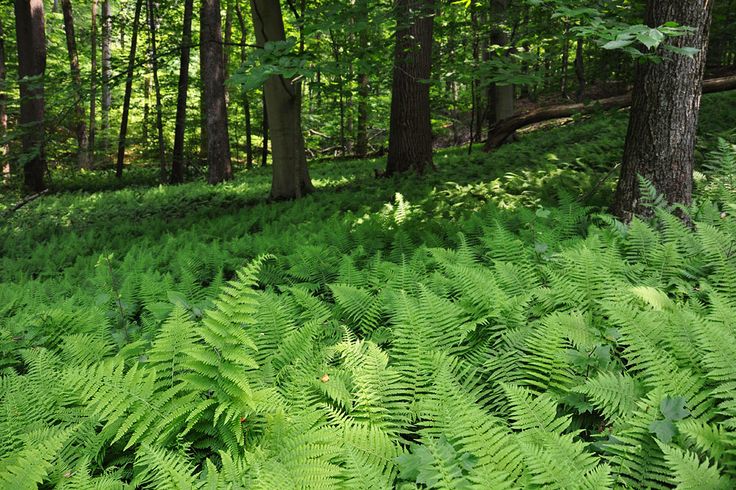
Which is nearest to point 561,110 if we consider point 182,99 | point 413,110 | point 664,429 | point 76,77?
point 413,110

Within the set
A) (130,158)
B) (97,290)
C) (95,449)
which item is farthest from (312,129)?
(95,449)

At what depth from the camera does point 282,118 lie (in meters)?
8.77

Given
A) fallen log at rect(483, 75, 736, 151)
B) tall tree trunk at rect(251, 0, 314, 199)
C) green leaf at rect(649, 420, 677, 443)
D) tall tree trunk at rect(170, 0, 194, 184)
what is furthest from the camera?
tall tree trunk at rect(170, 0, 194, 184)

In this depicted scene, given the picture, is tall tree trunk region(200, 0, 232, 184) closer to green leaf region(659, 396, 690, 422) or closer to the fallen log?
the fallen log

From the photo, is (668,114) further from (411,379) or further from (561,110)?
(561,110)

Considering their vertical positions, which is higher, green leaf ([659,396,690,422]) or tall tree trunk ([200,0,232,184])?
tall tree trunk ([200,0,232,184])

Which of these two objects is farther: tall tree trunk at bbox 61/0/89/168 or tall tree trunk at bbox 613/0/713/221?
tall tree trunk at bbox 61/0/89/168

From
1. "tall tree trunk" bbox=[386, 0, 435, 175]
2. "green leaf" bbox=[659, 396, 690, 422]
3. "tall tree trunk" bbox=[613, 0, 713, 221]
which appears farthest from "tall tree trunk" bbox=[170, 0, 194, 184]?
"green leaf" bbox=[659, 396, 690, 422]

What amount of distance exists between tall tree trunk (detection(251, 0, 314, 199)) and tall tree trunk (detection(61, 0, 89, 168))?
295 centimetres

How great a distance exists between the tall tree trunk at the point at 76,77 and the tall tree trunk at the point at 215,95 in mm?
3327

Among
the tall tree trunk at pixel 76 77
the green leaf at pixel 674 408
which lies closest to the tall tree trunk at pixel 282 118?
the tall tree trunk at pixel 76 77

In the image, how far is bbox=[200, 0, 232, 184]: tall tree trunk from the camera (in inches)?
524

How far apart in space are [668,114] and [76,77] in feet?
25.0

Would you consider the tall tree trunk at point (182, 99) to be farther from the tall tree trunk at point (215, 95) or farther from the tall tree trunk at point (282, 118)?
the tall tree trunk at point (282, 118)
